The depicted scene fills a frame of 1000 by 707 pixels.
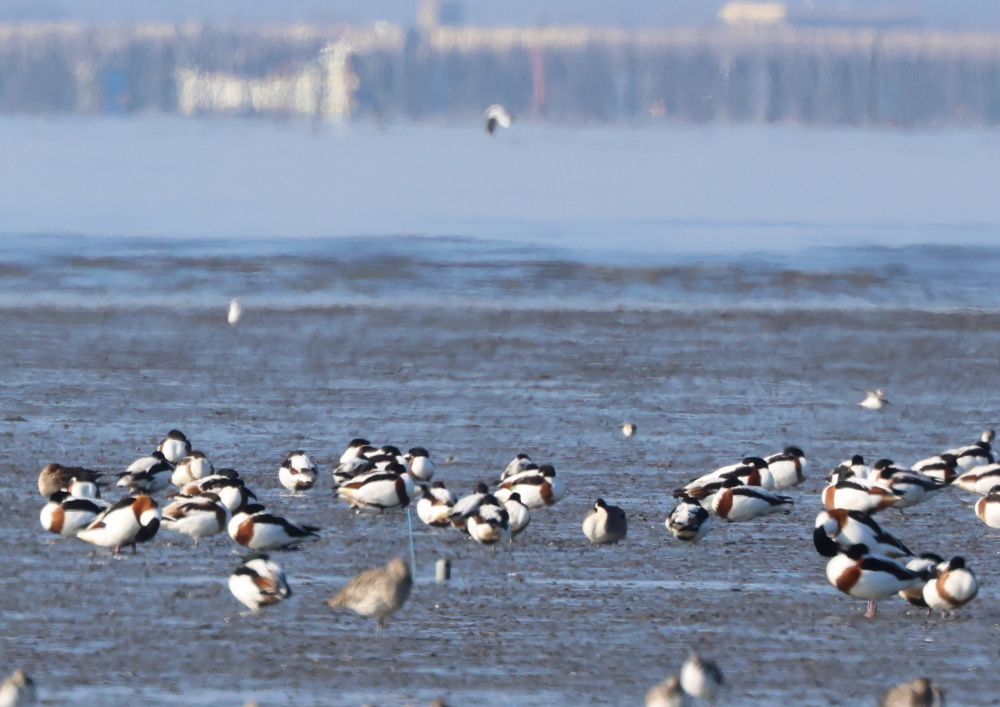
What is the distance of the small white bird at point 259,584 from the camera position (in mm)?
7883

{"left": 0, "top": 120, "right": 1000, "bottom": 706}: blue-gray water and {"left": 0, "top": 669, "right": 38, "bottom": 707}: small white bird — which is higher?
{"left": 0, "top": 669, "right": 38, "bottom": 707}: small white bird

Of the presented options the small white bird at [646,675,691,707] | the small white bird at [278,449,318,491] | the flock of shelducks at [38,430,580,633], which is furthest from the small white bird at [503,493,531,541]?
the small white bird at [646,675,691,707]

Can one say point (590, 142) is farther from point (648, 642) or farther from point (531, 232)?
point (648, 642)

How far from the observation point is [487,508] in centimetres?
930

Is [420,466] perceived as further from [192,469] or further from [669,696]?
[669,696]

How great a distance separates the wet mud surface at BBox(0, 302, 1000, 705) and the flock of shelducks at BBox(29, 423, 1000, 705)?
12cm

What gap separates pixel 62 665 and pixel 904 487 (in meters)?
5.13

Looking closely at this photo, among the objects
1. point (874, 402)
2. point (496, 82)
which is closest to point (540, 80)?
point (496, 82)

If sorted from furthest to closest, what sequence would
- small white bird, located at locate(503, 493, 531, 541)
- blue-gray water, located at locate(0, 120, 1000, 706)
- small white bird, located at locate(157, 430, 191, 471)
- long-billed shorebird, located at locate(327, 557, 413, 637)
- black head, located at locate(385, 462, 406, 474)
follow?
1. small white bird, located at locate(157, 430, 191, 471)
2. black head, located at locate(385, 462, 406, 474)
3. small white bird, located at locate(503, 493, 531, 541)
4. long-billed shorebird, located at locate(327, 557, 413, 637)
5. blue-gray water, located at locate(0, 120, 1000, 706)

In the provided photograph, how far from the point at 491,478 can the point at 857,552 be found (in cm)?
374

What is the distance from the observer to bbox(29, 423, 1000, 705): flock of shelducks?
26.2ft

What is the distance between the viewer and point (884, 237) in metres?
33.5

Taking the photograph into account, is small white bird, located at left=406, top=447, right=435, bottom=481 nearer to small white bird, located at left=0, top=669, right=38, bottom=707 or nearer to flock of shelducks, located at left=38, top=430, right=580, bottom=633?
flock of shelducks, located at left=38, top=430, right=580, bottom=633

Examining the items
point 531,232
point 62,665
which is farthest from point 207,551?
point 531,232
